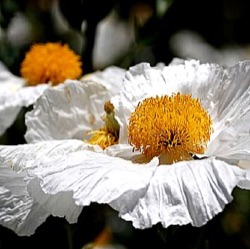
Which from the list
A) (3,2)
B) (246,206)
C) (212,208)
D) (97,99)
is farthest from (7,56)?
(212,208)

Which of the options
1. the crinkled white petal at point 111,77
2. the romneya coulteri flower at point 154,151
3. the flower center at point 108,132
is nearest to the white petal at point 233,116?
the romneya coulteri flower at point 154,151

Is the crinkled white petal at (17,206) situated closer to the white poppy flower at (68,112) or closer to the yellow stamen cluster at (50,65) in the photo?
the white poppy flower at (68,112)

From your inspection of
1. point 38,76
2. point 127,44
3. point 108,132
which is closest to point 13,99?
point 38,76

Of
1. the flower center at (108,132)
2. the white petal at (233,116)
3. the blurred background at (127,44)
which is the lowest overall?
the blurred background at (127,44)

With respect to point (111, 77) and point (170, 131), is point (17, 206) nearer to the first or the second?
point (170, 131)

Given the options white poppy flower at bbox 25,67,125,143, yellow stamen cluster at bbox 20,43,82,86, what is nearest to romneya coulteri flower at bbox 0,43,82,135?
yellow stamen cluster at bbox 20,43,82,86

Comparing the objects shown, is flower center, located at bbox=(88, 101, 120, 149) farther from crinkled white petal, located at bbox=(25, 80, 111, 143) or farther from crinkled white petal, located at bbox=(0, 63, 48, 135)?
crinkled white petal, located at bbox=(0, 63, 48, 135)
